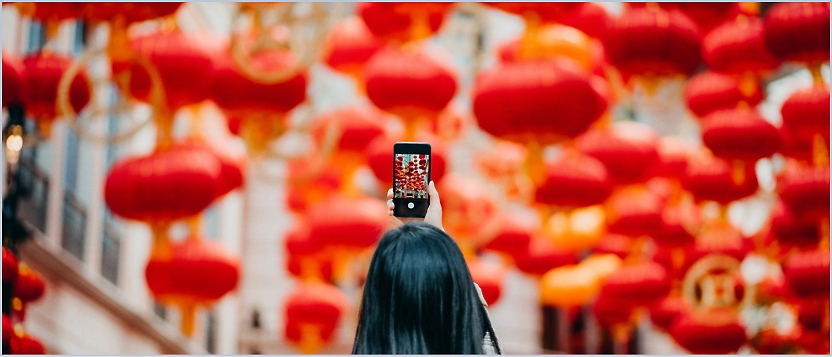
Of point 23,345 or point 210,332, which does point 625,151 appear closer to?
point 23,345

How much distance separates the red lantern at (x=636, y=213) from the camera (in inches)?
183

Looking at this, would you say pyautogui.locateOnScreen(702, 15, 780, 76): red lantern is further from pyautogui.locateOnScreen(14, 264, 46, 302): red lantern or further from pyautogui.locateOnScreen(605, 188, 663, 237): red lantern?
pyautogui.locateOnScreen(14, 264, 46, 302): red lantern

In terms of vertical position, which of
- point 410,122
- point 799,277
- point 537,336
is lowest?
point 537,336

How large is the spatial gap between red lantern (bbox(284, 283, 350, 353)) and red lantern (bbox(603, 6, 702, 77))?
197 centimetres

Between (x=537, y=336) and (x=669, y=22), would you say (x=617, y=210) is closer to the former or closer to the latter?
(x=669, y=22)

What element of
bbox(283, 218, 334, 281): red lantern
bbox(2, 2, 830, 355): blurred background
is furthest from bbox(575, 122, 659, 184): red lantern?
bbox(283, 218, 334, 281): red lantern

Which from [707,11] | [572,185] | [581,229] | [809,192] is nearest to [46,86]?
[572,185]

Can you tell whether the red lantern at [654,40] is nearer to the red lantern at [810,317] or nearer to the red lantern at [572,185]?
the red lantern at [572,185]

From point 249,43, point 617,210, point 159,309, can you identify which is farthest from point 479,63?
point 159,309

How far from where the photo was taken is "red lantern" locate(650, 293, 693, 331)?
17.3 ft

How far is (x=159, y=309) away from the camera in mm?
8625

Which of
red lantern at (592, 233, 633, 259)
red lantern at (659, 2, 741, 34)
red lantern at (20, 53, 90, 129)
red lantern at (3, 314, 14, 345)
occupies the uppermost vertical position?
red lantern at (659, 2, 741, 34)

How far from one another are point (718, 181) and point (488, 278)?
1158 millimetres

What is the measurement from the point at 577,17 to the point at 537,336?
9555 millimetres
